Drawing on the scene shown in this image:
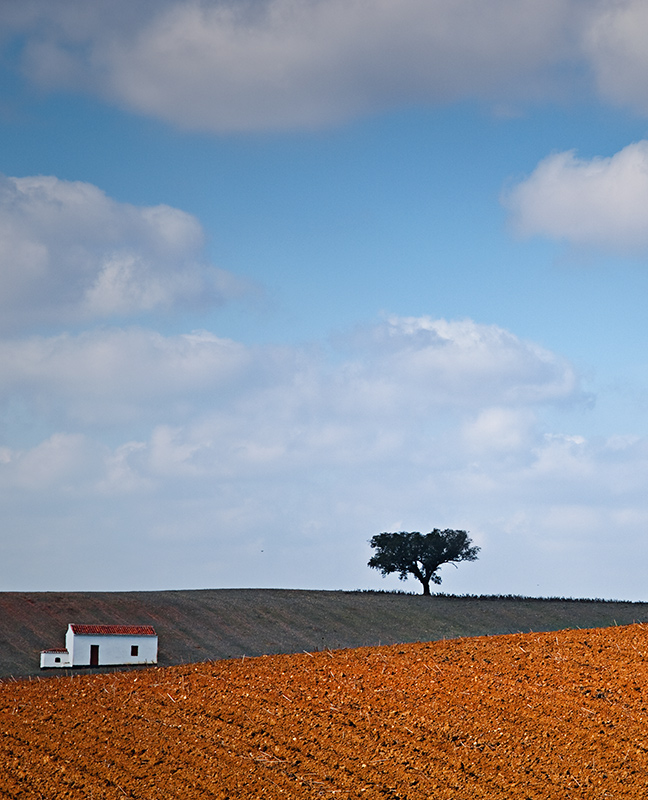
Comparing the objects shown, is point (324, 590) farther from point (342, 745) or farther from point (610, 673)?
point (342, 745)

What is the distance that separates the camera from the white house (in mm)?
44469

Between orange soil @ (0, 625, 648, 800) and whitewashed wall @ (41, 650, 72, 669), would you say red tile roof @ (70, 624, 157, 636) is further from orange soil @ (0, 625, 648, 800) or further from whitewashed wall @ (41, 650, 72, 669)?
orange soil @ (0, 625, 648, 800)

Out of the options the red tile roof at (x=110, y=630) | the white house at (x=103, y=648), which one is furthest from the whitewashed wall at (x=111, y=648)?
the red tile roof at (x=110, y=630)

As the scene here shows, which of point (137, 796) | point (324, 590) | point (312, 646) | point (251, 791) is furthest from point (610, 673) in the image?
point (324, 590)

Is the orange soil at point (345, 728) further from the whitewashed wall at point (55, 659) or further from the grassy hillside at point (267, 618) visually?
the whitewashed wall at point (55, 659)

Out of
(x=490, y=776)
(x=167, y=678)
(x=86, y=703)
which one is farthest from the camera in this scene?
(x=167, y=678)

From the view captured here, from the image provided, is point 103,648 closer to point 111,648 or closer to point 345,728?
point 111,648

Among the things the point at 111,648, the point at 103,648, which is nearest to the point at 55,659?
the point at 103,648

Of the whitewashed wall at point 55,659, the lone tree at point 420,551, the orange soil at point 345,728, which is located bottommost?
the whitewashed wall at point 55,659

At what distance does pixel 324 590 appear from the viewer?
2847 inches

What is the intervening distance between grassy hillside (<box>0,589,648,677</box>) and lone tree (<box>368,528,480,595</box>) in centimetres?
240

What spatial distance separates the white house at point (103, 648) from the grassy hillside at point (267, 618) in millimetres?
1053

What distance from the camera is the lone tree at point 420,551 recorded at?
72375 millimetres

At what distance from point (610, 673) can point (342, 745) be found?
7.93 metres
